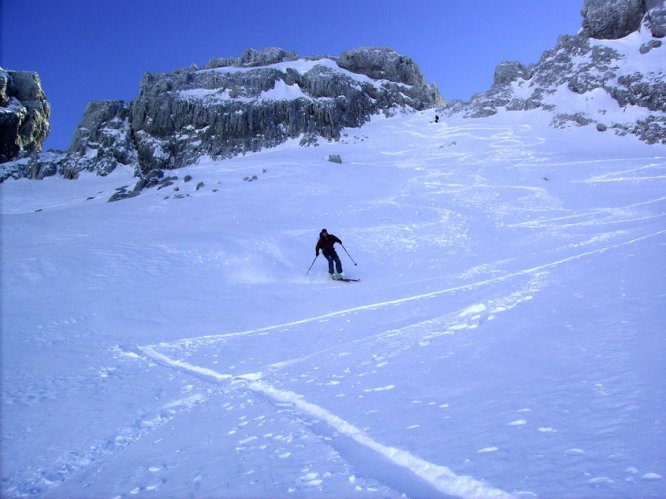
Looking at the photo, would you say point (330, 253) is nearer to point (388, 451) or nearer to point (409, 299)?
point (409, 299)

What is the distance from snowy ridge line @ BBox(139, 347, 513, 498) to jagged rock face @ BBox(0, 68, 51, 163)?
6120 centimetres

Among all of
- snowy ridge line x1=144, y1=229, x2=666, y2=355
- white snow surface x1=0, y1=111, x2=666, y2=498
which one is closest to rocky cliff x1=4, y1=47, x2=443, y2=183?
white snow surface x1=0, y1=111, x2=666, y2=498

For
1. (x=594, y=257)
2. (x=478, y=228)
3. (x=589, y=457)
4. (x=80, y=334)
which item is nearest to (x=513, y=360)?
(x=589, y=457)

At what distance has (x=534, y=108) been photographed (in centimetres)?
3884

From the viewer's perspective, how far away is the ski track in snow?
283 centimetres

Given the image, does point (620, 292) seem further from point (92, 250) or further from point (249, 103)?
point (249, 103)

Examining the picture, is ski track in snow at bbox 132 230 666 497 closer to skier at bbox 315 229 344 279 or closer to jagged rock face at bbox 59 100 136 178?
skier at bbox 315 229 344 279

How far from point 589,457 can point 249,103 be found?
5165 centimetres

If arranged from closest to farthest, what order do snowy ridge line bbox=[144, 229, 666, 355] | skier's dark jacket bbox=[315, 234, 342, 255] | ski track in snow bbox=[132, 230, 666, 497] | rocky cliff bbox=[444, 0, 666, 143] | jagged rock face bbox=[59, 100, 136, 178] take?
ski track in snow bbox=[132, 230, 666, 497] → snowy ridge line bbox=[144, 229, 666, 355] → skier's dark jacket bbox=[315, 234, 342, 255] → rocky cliff bbox=[444, 0, 666, 143] → jagged rock face bbox=[59, 100, 136, 178]

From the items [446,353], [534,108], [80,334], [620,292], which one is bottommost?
[80,334]

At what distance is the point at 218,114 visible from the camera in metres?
48.6

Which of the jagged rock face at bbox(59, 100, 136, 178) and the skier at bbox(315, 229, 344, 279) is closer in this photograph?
the skier at bbox(315, 229, 344, 279)

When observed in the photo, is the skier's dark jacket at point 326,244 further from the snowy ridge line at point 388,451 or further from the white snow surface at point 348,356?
the snowy ridge line at point 388,451

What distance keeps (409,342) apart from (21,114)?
6864 centimetres
